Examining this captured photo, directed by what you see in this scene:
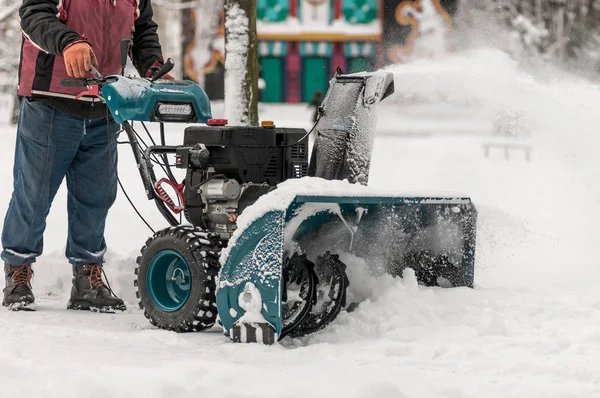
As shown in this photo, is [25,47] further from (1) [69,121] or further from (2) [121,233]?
(2) [121,233]

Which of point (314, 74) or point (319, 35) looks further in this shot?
point (314, 74)

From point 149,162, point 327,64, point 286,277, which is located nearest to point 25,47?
point 149,162

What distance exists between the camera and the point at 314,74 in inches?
1091

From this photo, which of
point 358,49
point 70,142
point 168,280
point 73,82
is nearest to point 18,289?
point 70,142

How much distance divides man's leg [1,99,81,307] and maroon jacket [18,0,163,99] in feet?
0.41

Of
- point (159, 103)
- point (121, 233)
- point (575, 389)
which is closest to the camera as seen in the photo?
point (575, 389)

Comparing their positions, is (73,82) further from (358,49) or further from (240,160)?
(358,49)

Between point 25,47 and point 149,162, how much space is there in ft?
2.90

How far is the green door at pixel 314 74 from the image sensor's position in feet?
90.2

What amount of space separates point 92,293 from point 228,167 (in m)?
1.23

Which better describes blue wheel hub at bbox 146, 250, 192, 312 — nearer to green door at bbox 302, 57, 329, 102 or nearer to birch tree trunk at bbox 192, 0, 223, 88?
birch tree trunk at bbox 192, 0, 223, 88

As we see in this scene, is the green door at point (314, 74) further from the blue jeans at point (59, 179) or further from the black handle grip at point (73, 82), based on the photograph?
the black handle grip at point (73, 82)

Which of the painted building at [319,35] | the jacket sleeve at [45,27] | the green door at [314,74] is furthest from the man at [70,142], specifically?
the green door at [314,74]

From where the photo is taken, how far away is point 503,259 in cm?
580
